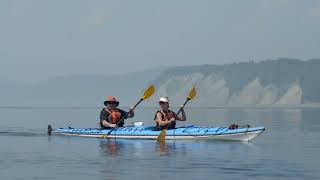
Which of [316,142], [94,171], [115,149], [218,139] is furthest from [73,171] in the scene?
[316,142]

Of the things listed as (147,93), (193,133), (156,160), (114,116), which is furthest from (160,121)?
(156,160)

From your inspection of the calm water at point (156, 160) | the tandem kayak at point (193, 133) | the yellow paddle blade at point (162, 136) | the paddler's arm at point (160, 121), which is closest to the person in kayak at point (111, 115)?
the tandem kayak at point (193, 133)

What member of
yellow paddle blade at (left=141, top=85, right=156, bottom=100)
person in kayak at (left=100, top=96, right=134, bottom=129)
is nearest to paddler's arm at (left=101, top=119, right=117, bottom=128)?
person in kayak at (left=100, top=96, right=134, bottom=129)

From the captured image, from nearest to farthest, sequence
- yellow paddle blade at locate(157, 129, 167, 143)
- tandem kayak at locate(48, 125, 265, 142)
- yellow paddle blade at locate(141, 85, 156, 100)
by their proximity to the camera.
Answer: tandem kayak at locate(48, 125, 265, 142)
yellow paddle blade at locate(157, 129, 167, 143)
yellow paddle blade at locate(141, 85, 156, 100)

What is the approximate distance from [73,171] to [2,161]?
3813 mm

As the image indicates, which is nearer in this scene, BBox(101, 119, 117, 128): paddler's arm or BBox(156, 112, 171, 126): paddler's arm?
BBox(156, 112, 171, 126): paddler's arm

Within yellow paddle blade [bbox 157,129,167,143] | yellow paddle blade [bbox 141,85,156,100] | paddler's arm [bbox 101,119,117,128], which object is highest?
yellow paddle blade [bbox 141,85,156,100]

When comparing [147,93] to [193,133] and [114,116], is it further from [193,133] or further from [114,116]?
[193,133]

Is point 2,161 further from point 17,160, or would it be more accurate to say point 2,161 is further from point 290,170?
point 290,170

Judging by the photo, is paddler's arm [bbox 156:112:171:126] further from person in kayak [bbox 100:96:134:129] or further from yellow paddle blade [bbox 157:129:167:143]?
person in kayak [bbox 100:96:134:129]

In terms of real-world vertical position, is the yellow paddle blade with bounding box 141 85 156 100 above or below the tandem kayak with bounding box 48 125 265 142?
above

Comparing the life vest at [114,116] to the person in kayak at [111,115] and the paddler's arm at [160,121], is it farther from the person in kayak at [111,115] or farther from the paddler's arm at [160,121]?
the paddler's arm at [160,121]

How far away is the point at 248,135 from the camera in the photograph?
3009cm

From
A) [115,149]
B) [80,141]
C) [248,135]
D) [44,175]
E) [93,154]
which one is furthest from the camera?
[80,141]
